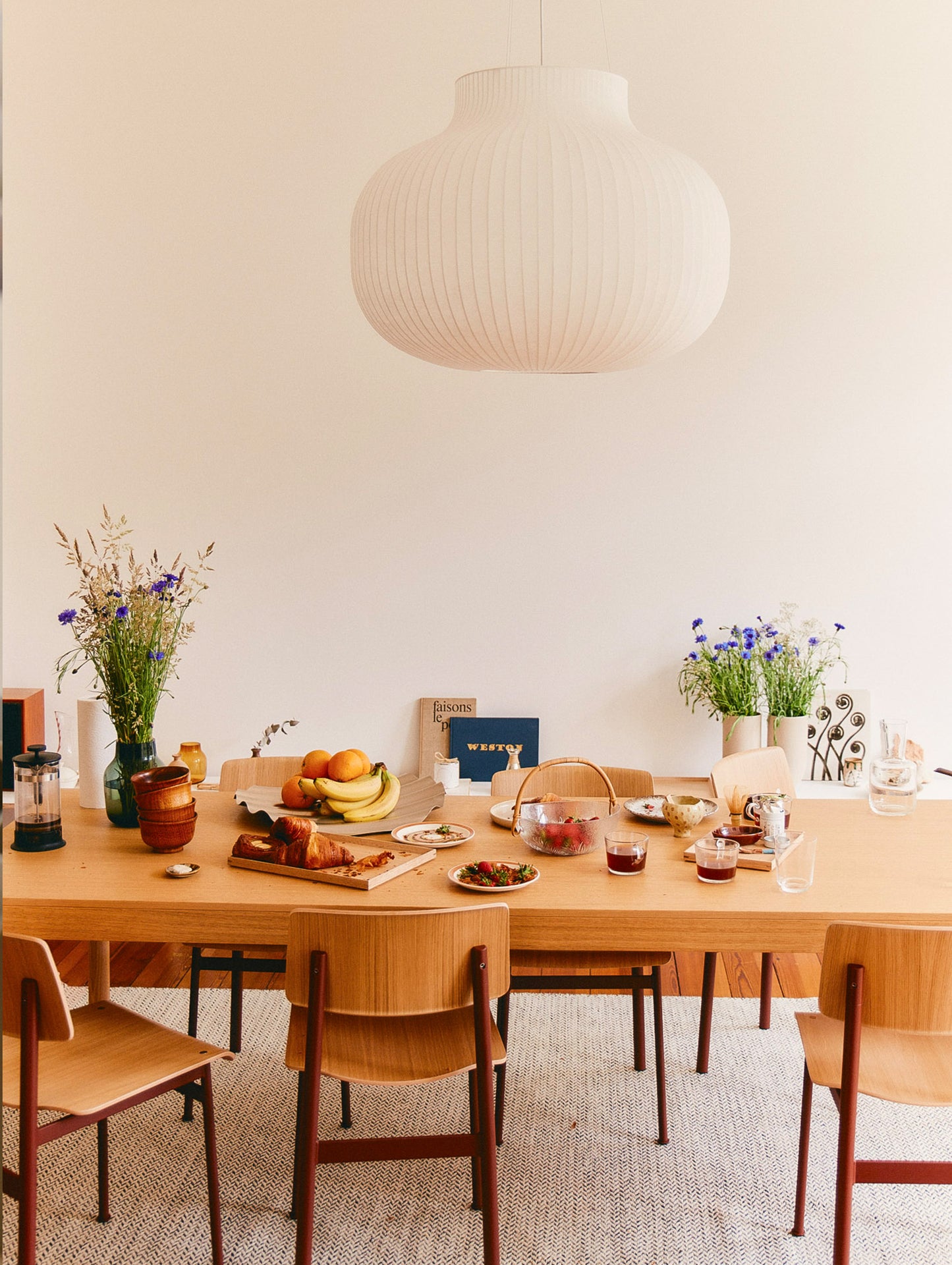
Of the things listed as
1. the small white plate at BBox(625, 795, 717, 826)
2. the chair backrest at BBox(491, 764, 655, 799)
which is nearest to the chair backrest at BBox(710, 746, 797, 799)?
the chair backrest at BBox(491, 764, 655, 799)

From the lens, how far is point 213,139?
4113mm

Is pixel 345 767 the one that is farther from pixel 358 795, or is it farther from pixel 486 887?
pixel 486 887

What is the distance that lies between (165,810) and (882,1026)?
1475 mm

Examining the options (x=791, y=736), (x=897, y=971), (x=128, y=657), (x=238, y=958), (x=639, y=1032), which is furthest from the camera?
(x=791, y=736)

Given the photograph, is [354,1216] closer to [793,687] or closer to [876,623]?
[793,687]

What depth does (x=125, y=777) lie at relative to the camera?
2.56 metres

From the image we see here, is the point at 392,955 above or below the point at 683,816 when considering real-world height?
below

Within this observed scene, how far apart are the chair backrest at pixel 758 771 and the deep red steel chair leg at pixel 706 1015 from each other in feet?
1.50

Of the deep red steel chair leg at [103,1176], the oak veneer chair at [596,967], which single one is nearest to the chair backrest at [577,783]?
the oak veneer chair at [596,967]

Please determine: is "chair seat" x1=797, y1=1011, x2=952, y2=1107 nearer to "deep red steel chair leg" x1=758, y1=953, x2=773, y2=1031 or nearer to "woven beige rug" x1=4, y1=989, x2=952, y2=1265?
"woven beige rug" x1=4, y1=989, x2=952, y2=1265

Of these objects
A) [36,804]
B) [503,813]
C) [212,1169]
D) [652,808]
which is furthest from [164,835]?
[652,808]

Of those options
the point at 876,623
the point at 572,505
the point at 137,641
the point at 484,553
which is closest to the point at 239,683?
the point at 484,553

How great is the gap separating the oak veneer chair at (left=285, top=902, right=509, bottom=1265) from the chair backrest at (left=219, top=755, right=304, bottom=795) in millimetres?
1166

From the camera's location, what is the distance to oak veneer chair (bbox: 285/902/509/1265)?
1865 millimetres
